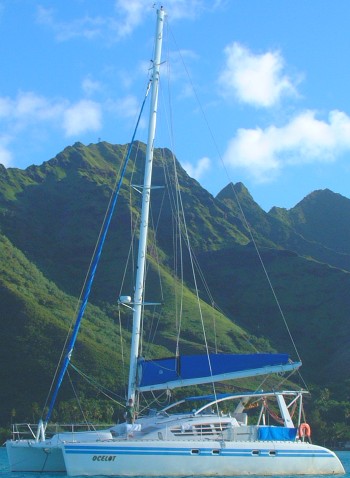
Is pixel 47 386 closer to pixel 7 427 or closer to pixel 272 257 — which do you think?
pixel 7 427

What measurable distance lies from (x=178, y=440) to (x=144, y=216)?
8607mm

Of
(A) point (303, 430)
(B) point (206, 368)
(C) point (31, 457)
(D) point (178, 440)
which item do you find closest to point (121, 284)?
(A) point (303, 430)

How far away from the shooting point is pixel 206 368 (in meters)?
27.5

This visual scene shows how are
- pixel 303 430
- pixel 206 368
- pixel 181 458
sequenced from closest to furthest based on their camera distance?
1. pixel 181 458
2. pixel 206 368
3. pixel 303 430

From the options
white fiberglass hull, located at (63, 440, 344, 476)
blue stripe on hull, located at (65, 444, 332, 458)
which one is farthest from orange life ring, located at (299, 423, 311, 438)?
blue stripe on hull, located at (65, 444, 332, 458)

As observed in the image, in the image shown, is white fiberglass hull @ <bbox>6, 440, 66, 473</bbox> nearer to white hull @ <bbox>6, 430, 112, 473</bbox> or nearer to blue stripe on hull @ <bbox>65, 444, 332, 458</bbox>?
white hull @ <bbox>6, 430, 112, 473</bbox>

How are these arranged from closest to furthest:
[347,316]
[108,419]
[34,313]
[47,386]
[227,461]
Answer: [227,461] → [108,419] → [47,386] → [34,313] → [347,316]

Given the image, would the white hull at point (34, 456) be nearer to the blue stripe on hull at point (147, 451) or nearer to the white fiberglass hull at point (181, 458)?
the blue stripe on hull at point (147, 451)

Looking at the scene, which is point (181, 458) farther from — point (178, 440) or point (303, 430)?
point (303, 430)

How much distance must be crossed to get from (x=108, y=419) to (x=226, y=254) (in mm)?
83867

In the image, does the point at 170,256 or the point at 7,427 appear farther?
the point at 170,256

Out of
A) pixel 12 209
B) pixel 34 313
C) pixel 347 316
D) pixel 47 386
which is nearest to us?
pixel 47 386

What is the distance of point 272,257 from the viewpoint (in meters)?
156

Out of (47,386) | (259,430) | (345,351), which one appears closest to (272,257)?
(345,351)
